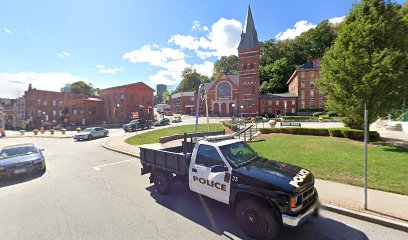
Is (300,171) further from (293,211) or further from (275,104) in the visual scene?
(275,104)

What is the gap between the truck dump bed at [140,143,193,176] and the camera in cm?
570

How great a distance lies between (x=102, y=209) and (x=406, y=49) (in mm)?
15948

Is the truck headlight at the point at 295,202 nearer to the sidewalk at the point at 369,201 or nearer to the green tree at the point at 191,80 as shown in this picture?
the sidewalk at the point at 369,201

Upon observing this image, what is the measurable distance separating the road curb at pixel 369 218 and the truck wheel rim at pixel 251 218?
5.74 ft

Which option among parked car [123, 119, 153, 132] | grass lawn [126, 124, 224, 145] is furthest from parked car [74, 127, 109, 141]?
grass lawn [126, 124, 224, 145]

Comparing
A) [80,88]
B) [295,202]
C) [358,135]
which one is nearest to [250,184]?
[295,202]

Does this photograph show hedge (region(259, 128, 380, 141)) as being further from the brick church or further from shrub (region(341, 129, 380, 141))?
the brick church

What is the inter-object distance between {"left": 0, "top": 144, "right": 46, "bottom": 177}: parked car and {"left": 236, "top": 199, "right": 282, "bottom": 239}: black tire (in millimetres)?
9934

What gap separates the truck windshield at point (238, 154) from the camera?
4892 mm

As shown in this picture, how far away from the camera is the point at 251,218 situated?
4199mm

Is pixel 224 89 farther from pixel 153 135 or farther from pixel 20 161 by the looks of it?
pixel 20 161

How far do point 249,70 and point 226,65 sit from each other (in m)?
43.5

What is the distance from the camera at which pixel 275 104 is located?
2188 inches

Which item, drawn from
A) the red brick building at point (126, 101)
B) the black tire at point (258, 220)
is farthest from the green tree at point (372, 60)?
the red brick building at point (126, 101)
